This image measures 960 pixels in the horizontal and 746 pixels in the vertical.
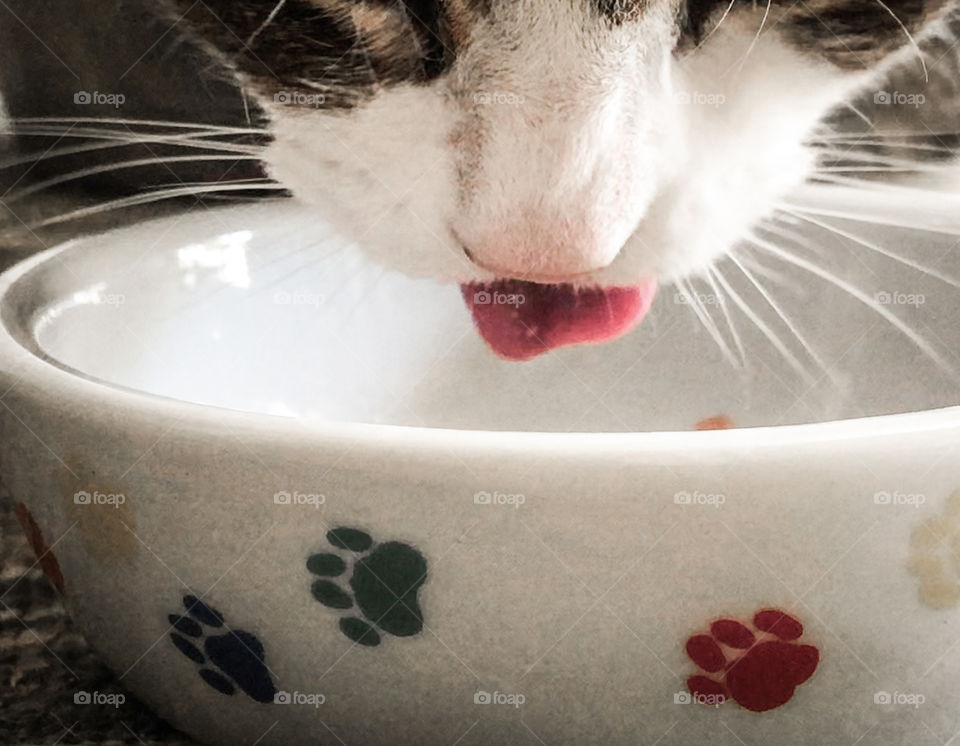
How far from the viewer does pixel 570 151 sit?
14.9 inches

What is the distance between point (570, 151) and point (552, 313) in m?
0.13

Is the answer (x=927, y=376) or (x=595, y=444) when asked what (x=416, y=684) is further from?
(x=927, y=376)

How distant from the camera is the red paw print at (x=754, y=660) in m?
0.23

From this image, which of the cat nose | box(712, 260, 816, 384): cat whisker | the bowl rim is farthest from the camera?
box(712, 260, 816, 384): cat whisker

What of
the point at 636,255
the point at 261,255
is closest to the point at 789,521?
the point at 636,255

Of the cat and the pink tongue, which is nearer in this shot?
the cat

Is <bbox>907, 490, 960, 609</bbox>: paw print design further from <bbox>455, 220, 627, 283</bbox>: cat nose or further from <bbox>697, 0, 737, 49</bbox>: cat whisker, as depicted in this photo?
<bbox>697, 0, 737, 49</bbox>: cat whisker

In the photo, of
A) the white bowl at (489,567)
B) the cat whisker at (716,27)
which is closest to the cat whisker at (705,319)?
the cat whisker at (716,27)

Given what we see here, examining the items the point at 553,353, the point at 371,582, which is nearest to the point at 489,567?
the point at 371,582

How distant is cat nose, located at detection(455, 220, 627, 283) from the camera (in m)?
0.38

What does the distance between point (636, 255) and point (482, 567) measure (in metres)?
0.24

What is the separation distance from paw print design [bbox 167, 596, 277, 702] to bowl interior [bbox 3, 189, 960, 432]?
0.17m

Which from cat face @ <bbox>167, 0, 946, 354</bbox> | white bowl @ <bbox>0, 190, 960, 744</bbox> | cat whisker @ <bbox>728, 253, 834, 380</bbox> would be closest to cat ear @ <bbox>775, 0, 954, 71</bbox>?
cat face @ <bbox>167, 0, 946, 354</bbox>

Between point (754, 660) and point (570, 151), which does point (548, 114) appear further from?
point (754, 660)
